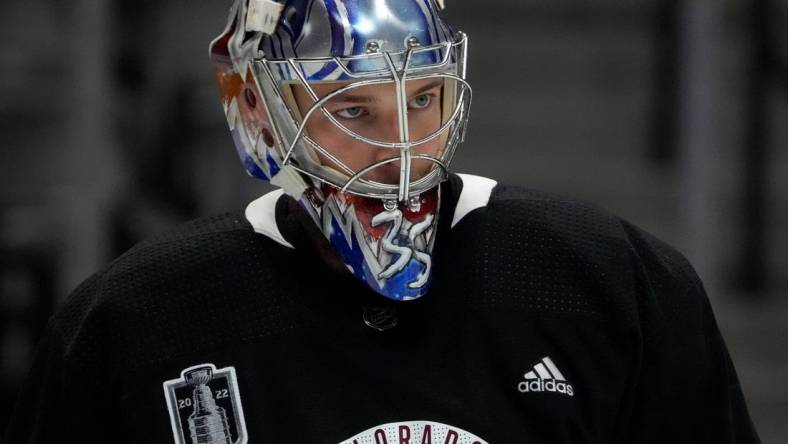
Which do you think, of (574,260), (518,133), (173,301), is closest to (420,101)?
(574,260)

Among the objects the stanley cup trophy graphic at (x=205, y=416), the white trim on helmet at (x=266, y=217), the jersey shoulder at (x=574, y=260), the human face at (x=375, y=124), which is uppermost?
the human face at (x=375, y=124)

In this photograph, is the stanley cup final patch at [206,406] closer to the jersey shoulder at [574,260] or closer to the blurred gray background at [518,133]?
the jersey shoulder at [574,260]

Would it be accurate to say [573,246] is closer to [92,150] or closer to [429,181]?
[429,181]

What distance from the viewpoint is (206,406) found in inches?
67.7

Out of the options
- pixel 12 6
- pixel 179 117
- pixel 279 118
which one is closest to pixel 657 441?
pixel 279 118

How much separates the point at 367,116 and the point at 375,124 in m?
0.02

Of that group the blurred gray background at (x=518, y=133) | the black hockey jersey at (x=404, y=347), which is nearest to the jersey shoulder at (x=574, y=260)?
the black hockey jersey at (x=404, y=347)

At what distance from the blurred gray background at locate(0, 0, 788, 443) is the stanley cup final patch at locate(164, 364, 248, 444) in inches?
63.5

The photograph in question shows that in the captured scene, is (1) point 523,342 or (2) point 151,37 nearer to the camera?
(1) point 523,342

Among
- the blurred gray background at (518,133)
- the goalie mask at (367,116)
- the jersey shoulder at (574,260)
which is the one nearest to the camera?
the goalie mask at (367,116)

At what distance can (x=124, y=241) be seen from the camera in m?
3.48

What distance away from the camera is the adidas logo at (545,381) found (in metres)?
1.71

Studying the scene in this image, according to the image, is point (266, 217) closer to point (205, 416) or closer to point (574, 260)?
point (205, 416)

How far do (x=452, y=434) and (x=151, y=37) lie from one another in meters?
2.12
